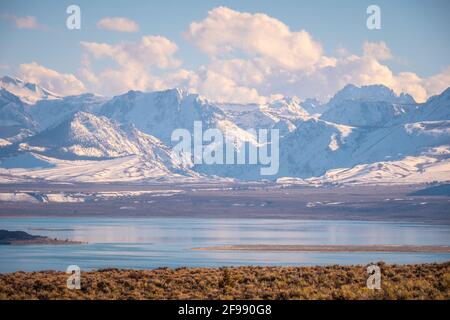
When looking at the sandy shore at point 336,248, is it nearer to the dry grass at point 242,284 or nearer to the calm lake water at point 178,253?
the calm lake water at point 178,253

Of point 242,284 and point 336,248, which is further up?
point 242,284

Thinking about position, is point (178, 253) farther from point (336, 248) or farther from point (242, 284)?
point (242, 284)

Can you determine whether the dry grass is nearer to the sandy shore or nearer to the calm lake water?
the calm lake water

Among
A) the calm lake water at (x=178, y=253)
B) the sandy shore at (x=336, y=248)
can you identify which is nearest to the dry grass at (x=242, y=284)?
the calm lake water at (x=178, y=253)

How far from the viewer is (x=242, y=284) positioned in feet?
159

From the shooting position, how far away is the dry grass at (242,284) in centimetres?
4300

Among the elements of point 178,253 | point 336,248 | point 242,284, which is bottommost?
point 336,248

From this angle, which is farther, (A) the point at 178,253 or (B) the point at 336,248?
(B) the point at 336,248

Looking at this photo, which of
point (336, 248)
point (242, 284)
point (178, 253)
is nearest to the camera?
point (242, 284)

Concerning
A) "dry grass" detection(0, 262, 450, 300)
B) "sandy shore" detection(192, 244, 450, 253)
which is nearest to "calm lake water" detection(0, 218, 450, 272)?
"sandy shore" detection(192, 244, 450, 253)

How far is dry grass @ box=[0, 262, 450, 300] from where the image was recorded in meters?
43.0

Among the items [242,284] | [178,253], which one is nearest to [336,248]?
[178,253]
